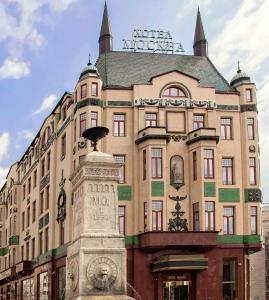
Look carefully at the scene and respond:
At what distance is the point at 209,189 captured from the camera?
47.2 metres

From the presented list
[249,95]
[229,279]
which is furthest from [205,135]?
[229,279]

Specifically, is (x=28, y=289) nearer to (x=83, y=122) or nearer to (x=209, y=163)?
(x=83, y=122)

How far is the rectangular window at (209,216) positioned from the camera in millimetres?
46781

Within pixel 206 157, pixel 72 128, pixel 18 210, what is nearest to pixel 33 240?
pixel 18 210

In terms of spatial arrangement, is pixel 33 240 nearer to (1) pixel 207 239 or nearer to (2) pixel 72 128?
(2) pixel 72 128

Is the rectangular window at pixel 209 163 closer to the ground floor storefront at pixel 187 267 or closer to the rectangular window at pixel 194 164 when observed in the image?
the rectangular window at pixel 194 164

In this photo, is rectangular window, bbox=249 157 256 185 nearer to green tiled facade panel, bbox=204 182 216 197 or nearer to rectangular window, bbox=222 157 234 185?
rectangular window, bbox=222 157 234 185

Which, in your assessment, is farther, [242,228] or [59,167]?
[59,167]

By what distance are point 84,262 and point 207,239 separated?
25.6 meters

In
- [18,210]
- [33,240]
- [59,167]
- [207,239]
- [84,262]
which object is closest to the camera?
[84,262]

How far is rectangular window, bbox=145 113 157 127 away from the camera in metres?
48.7

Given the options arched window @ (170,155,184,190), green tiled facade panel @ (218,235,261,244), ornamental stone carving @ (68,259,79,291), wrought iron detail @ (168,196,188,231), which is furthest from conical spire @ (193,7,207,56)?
ornamental stone carving @ (68,259,79,291)

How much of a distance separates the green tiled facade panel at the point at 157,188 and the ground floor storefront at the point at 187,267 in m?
2.94

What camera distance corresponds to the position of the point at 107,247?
21.3 meters
